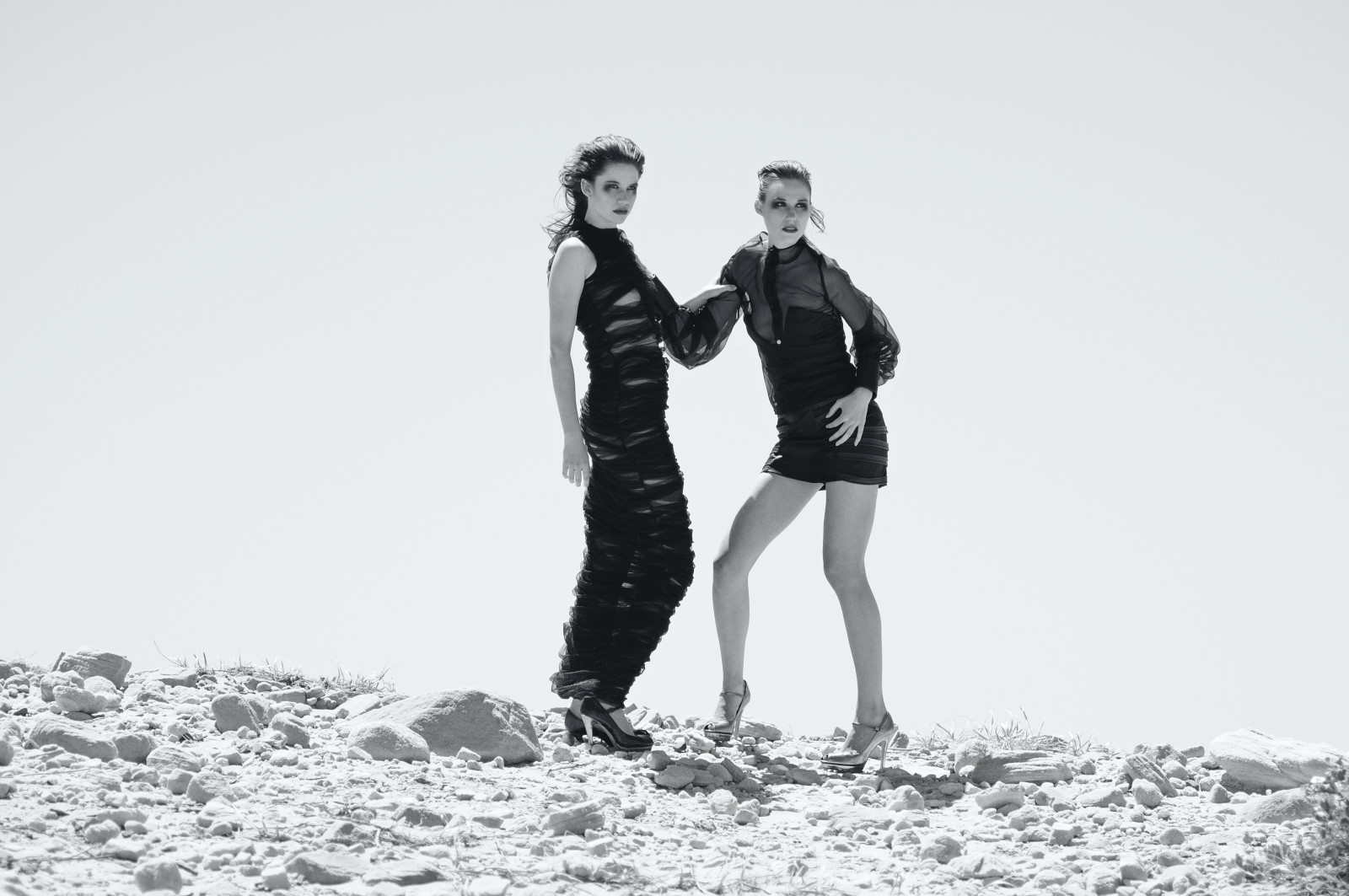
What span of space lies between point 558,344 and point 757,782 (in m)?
2.31

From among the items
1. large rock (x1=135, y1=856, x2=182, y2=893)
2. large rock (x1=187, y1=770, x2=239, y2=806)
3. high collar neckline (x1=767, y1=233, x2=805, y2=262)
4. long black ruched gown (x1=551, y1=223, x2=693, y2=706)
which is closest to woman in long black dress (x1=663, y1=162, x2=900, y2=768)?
high collar neckline (x1=767, y1=233, x2=805, y2=262)

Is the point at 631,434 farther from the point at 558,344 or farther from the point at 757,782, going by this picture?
the point at 757,782

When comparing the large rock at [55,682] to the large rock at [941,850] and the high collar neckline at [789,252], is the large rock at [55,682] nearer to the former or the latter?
the high collar neckline at [789,252]

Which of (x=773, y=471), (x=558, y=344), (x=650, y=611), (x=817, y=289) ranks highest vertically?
(x=817, y=289)

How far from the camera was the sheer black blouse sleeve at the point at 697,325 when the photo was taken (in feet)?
21.4

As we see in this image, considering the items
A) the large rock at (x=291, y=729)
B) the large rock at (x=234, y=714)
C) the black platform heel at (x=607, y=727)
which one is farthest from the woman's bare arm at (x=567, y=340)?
the large rock at (x=234, y=714)

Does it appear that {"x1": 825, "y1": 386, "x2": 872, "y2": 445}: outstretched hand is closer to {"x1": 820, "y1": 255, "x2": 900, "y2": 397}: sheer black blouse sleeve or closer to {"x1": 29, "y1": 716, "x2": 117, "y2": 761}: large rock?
{"x1": 820, "y1": 255, "x2": 900, "y2": 397}: sheer black blouse sleeve

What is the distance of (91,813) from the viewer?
4500 millimetres

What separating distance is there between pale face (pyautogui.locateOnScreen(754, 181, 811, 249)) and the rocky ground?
103 inches

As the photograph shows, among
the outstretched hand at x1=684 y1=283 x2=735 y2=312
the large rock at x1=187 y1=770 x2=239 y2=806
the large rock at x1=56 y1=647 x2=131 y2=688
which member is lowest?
the large rock at x1=187 y1=770 x2=239 y2=806

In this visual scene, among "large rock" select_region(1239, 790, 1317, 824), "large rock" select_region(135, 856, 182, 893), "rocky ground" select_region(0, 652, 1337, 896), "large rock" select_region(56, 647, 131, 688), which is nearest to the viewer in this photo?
"large rock" select_region(135, 856, 182, 893)

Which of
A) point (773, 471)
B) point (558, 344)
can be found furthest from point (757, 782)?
point (558, 344)

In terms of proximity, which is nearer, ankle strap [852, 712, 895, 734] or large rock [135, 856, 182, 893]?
large rock [135, 856, 182, 893]

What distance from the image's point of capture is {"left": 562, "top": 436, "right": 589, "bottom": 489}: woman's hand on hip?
20.5ft
